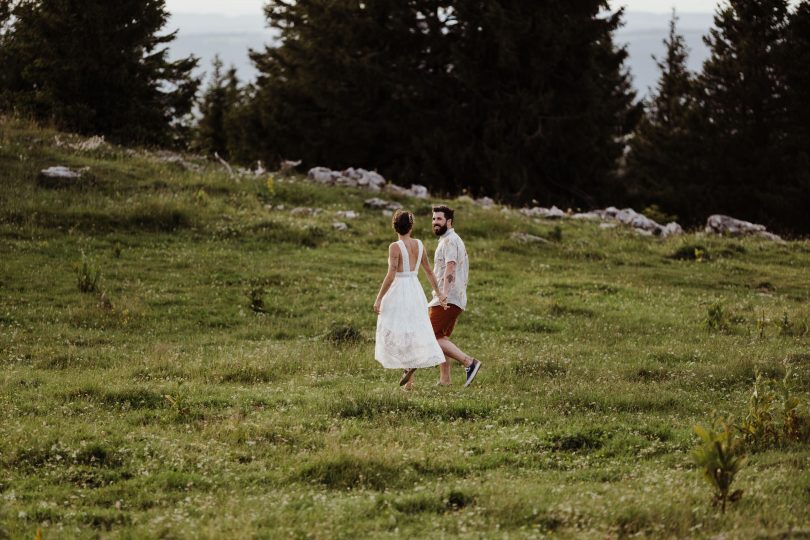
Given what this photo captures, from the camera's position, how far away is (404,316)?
1325cm

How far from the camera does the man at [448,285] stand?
542 inches

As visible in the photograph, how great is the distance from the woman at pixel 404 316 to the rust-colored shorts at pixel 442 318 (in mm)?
625

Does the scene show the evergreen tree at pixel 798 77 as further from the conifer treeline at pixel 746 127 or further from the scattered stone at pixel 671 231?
the scattered stone at pixel 671 231

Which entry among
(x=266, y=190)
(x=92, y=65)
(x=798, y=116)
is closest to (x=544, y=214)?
(x=266, y=190)

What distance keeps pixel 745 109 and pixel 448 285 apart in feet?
143

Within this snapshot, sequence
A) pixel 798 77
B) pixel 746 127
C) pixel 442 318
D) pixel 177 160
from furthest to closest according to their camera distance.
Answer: pixel 746 127, pixel 798 77, pixel 177 160, pixel 442 318

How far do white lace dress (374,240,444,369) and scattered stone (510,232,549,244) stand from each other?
52.4 feet

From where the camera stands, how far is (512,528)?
26.1ft

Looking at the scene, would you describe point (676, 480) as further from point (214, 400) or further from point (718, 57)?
point (718, 57)

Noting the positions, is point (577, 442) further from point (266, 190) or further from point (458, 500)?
point (266, 190)

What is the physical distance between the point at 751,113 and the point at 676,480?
4785 centimetres

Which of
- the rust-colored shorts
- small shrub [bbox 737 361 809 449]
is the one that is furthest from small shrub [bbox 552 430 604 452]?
the rust-colored shorts

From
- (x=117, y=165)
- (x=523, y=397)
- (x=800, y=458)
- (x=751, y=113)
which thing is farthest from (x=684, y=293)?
(x=751, y=113)

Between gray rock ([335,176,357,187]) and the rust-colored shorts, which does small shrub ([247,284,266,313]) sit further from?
gray rock ([335,176,357,187])
